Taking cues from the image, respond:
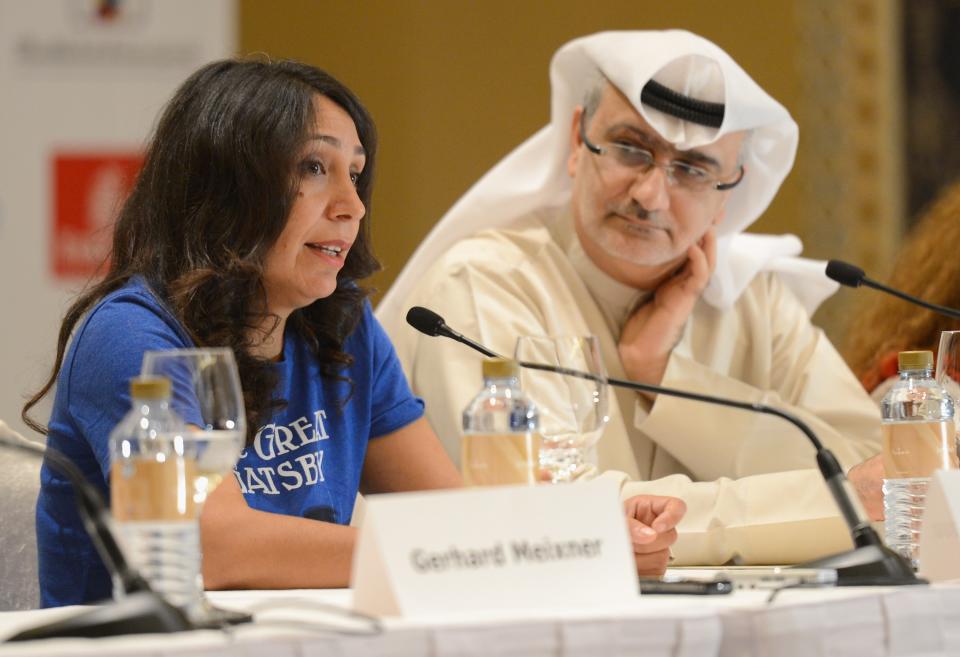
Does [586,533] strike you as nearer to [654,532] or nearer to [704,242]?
[654,532]

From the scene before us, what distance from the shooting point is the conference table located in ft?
3.33

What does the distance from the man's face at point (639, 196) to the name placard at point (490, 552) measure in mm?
1632

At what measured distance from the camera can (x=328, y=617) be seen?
45.0 inches

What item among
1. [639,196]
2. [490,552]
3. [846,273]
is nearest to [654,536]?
[846,273]

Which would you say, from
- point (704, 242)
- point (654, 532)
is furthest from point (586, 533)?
point (704, 242)

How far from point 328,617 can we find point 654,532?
2.23 ft

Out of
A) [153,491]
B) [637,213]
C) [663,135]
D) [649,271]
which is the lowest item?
[153,491]

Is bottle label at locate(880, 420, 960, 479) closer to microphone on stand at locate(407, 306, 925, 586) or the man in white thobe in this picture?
microphone on stand at locate(407, 306, 925, 586)

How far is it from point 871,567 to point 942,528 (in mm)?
154

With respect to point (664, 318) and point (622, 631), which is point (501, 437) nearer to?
point (622, 631)

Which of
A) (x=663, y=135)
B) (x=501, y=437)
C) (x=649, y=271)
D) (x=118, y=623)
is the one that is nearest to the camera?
(x=118, y=623)

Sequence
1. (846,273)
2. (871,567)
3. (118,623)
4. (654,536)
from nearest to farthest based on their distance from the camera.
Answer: (118,623), (871,567), (654,536), (846,273)

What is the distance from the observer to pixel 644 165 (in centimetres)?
282

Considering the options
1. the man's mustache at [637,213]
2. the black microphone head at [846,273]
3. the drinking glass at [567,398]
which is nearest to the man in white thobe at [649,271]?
the man's mustache at [637,213]
